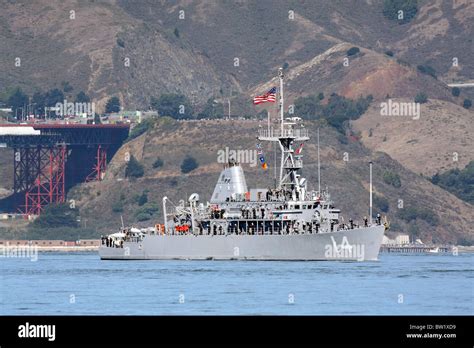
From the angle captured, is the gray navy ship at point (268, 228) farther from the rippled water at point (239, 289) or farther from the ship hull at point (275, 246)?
the rippled water at point (239, 289)

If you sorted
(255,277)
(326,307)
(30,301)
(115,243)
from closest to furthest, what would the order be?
1. (326,307)
2. (30,301)
3. (255,277)
4. (115,243)

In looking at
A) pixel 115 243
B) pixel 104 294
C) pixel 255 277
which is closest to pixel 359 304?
pixel 104 294

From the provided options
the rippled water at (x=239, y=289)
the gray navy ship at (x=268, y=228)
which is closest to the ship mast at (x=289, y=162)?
the gray navy ship at (x=268, y=228)

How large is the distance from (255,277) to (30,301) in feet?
88.6

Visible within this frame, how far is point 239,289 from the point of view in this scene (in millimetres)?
103812

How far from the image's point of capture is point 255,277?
11788 cm

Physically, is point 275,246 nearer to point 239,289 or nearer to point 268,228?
point 268,228

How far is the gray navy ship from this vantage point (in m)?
145

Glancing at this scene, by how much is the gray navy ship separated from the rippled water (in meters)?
3.00

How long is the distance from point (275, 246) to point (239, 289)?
42.1 meters

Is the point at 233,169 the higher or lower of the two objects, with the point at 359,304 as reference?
higher

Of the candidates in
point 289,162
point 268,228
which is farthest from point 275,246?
point 289,162
